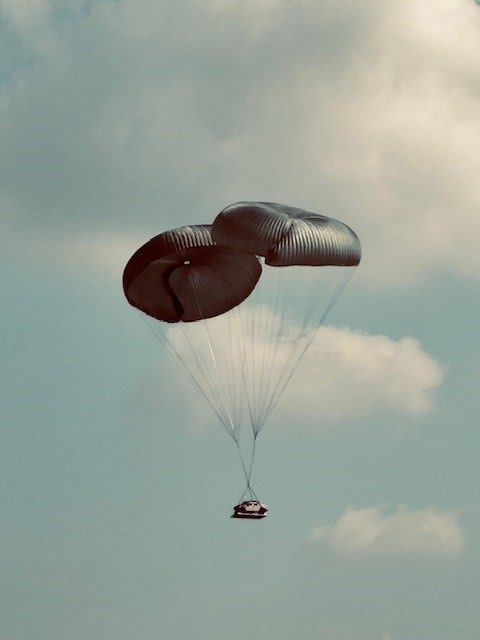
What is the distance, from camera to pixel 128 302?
59156 millimetres

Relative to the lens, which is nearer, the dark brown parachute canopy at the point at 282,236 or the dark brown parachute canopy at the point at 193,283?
the dark brown parachute canopy at the point at 282,236

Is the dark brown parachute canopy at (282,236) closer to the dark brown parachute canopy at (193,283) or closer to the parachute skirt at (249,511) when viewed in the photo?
the dark brown parachute canopy at (193,283)

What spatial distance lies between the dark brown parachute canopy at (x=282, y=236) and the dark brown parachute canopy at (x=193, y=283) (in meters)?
3.90

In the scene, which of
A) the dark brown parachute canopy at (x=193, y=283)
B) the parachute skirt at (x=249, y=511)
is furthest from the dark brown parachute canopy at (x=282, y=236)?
the parachute skirt at (x=249, y=511)

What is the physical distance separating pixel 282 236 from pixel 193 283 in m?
6.86

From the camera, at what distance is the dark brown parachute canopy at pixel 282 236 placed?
172 ft

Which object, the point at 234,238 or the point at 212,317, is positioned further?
the point at 212,317

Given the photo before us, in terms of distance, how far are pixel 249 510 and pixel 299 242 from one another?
357 inches

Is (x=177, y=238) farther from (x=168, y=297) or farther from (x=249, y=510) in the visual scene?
(x=249, y=510)

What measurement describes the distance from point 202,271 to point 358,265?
6081mm

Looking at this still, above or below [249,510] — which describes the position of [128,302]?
above

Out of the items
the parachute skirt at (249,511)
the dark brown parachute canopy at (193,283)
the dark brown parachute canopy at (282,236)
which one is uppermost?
the dark brown parachute canopy at (193,283)

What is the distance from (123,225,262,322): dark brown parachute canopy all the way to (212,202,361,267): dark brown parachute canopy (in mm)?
3896

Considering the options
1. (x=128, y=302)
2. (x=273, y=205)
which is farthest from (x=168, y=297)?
(x=273, y=205)
